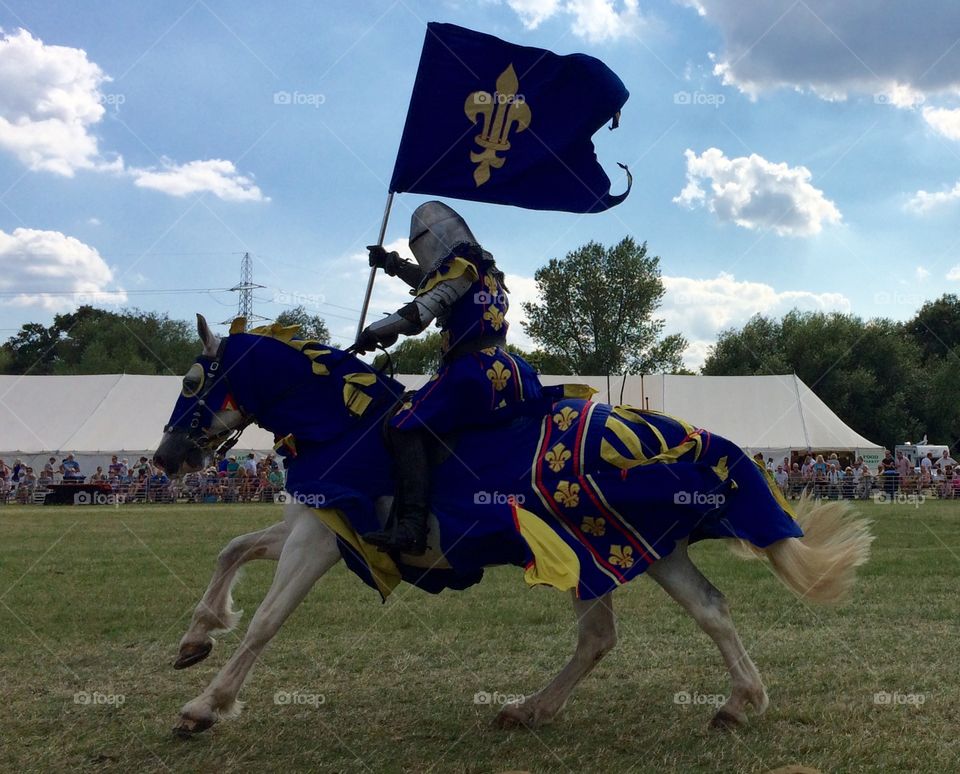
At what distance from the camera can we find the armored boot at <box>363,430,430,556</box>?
5004 millimetres

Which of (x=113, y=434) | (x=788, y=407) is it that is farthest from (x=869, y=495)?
(x=113, y=434)

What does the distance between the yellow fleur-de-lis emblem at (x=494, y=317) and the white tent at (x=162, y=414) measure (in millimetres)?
26397

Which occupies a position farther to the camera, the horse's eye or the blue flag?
the blue flag

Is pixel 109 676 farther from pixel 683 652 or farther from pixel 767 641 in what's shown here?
pixel 767 641

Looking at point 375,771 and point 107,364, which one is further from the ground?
point 107,364

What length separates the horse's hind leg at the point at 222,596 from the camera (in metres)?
5.48

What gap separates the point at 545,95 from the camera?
639 cm

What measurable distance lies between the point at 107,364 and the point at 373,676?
6323cm

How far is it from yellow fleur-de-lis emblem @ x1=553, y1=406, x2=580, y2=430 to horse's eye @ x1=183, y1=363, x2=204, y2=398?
2.06m

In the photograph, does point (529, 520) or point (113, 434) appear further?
point (113, 434)

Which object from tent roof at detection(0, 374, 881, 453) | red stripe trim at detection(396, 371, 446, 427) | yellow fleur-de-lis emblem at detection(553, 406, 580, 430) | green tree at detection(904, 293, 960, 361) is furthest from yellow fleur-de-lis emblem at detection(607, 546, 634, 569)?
green tree at detection(904, 293, 960, 361)

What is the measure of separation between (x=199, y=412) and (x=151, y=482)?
27875 millimetres

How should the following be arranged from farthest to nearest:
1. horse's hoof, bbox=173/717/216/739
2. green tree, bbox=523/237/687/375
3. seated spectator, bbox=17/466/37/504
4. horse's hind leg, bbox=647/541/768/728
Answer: green tree, bbox=523/237/687/375, seated spectator, bbox=17/466/37/504, horse's hind leg, bbox=647/541/768/728, horse's hoof, bbox=173/717/216/739

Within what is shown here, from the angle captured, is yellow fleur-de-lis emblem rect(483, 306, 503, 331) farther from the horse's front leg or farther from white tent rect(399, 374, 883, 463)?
white tent rect(399, 374, 883, 463)
